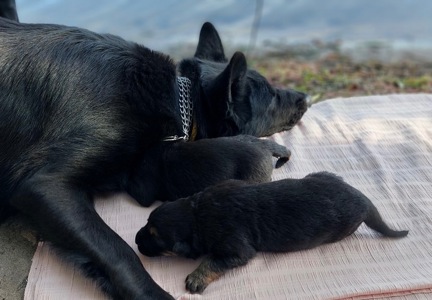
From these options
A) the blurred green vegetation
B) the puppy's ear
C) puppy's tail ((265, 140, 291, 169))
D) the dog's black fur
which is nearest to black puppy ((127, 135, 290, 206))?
puppy's tail ((265, 140, 291, 169))

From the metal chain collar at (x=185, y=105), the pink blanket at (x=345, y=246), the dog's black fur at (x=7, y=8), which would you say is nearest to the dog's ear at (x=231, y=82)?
the metal chain collar at (x=185, y=105)

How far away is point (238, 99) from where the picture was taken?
336 cm

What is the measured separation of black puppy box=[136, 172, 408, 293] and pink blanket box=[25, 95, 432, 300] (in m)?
0.08

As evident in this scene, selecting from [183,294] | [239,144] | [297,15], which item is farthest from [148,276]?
[297,15]

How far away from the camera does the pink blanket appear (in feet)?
8.11

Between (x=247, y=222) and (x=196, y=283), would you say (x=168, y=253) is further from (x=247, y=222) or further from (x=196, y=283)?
(x=247, y=222)

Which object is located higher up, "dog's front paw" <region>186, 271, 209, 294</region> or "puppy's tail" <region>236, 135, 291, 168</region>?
"puppy's tail" <region>236, 135, 291, 168</region>

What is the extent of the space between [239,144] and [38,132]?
37.7 inches

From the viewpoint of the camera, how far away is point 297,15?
9.41 meters

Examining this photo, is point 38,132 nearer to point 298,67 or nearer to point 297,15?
point 298,67

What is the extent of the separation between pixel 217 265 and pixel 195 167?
1.93 ft

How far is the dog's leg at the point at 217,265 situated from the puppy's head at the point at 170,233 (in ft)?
0.30

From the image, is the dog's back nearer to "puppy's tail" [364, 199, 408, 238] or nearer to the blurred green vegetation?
"puppy's tail" [364, 199, 408, 238]

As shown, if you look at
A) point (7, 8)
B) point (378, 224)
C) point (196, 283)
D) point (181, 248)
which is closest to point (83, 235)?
point (181, 248)
